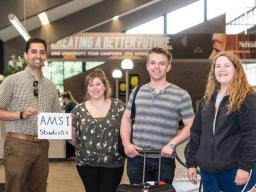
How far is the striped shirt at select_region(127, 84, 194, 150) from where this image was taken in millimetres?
3305

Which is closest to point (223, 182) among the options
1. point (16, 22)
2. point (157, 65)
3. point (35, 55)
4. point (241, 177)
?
point (241, 177)

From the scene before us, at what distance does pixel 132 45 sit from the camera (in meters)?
17.9

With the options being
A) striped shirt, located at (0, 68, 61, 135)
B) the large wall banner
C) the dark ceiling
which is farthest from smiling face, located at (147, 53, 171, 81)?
the large wall banner

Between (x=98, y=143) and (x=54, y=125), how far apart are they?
1.26 feet

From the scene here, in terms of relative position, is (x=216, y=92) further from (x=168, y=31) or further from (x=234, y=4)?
(x=234, y=4)

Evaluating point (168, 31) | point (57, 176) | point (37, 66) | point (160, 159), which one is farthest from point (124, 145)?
point (168, 31)

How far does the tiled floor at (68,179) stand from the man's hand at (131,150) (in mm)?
3157

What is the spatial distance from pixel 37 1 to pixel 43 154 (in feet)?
31.5

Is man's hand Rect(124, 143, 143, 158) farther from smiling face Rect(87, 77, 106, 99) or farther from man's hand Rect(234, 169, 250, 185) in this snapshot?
man's hand Rect(234, 169, 250, 185)

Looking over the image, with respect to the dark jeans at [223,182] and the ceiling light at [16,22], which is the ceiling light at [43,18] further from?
the dark jeans at [223,182]

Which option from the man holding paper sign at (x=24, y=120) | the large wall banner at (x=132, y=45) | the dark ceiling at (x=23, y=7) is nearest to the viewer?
the man holding paper sign at (x=24, y=120)

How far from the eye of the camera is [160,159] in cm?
329

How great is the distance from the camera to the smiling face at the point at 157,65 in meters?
3.30

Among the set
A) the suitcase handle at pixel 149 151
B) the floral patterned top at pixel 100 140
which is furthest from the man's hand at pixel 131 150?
the floral patterned top at pixel 100 140
